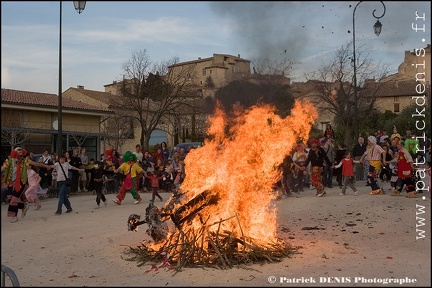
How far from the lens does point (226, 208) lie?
7.28 metres

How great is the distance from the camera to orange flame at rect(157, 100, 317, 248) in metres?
7.28

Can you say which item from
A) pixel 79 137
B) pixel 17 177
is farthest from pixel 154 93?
pixel 17 177

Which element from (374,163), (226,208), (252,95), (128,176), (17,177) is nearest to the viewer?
(226,208)

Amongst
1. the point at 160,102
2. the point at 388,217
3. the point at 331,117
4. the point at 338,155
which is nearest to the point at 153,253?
the point at 388,217

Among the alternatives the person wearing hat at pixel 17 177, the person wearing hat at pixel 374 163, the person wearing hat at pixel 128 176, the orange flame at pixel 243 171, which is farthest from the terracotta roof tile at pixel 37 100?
the orange flame at pixel 243 171

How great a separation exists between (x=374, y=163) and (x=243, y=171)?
21.3 ft

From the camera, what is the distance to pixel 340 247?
746cm

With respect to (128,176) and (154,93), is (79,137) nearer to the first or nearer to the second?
(154,93)

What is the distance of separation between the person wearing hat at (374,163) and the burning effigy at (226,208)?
475 cm

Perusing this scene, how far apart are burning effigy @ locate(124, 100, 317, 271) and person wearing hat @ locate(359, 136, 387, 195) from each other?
475cm

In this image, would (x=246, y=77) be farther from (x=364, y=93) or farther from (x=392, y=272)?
(x=364, y=93)

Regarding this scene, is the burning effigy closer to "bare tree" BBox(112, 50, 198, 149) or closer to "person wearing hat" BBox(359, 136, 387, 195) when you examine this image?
"person wearing hat" BBox(359, 136, 387, 195)

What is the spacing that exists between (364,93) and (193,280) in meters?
20.4

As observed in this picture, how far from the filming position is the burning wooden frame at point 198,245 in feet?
21.5
